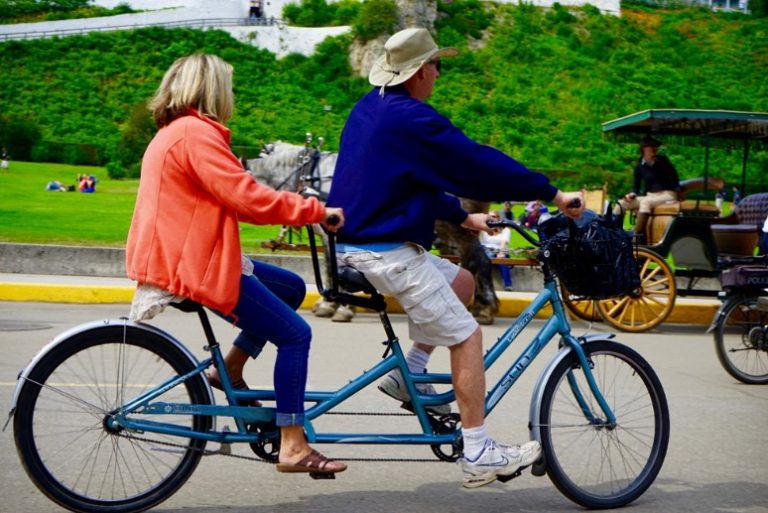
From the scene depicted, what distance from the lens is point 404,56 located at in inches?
183

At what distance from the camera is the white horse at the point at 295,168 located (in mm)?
11484

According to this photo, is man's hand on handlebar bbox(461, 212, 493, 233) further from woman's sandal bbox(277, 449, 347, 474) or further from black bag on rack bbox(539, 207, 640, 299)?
woman's sandal bbox(277, 449, 347, 474)

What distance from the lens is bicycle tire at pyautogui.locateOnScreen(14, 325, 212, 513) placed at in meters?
4.30

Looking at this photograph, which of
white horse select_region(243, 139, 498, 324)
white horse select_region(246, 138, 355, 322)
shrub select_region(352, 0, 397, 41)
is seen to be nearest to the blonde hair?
white horse select_region(243, 139, 498, 324)

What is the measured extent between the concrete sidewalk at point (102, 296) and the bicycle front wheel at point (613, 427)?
6.91 m

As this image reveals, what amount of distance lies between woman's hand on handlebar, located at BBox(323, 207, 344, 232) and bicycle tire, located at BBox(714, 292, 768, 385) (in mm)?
4655

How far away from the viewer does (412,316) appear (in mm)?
4676

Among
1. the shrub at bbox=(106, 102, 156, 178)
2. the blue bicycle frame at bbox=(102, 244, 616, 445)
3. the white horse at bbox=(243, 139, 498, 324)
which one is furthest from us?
the shrub at bbox=(106, 102, 156, 178)

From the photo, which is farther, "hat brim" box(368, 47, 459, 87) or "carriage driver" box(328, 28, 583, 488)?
"hat brim" box(368, 47, 459, 87)

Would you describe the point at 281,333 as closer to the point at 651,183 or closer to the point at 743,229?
the point at 743,229

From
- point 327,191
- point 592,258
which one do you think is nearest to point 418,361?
point 592,258

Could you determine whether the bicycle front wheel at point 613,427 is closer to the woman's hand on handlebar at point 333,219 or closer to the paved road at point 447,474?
the paved road at point 447,474

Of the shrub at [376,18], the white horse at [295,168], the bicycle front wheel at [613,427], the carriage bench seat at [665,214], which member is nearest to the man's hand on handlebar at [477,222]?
the bicycle front wheel at [613,427]

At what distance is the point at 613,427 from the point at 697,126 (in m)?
8.69
